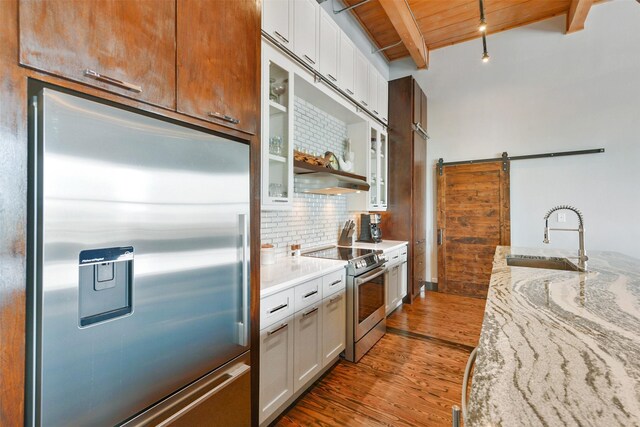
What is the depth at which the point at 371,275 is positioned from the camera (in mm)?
2664

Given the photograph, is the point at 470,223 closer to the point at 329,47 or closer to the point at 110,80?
the point at 329,47

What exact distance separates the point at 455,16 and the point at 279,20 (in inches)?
116

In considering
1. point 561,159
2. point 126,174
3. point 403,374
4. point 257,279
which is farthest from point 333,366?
point 561,159

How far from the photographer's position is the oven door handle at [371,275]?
2452mm

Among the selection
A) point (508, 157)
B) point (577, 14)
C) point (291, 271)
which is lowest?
point (291, 271)

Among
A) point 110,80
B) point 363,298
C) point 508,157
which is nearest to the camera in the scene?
point 110,80

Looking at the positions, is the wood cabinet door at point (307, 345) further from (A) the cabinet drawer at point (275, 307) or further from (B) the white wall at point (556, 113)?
(B) the white wall at point (556, 113)

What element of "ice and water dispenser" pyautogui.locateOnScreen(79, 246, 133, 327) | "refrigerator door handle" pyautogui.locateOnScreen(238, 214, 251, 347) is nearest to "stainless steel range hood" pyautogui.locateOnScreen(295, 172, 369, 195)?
"refrigerator door handle" pyautogui.locateOnScreen(238, 214, 251, 347)

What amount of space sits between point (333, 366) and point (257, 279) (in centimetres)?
140

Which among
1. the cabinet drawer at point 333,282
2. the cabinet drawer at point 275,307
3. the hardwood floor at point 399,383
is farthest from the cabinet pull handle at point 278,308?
the hardwood floor at point 399,383

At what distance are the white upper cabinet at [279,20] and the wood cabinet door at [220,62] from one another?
448 mm

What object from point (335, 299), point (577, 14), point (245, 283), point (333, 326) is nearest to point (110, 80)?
point (245, 283)

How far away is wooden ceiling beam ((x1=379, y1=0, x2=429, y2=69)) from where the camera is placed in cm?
309

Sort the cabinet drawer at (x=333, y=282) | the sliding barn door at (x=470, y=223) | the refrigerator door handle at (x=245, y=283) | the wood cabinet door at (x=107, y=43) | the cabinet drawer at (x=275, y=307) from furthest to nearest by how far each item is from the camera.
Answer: the sliding barn door at (x=470, y=223)
the cabinet drawer at (x=333, y=282)
the cabinet drawer at (x=275, y=307)
the refrigerator door handle at (x=245, y=283)
the wood cabinet door at (x=107, y=43)
